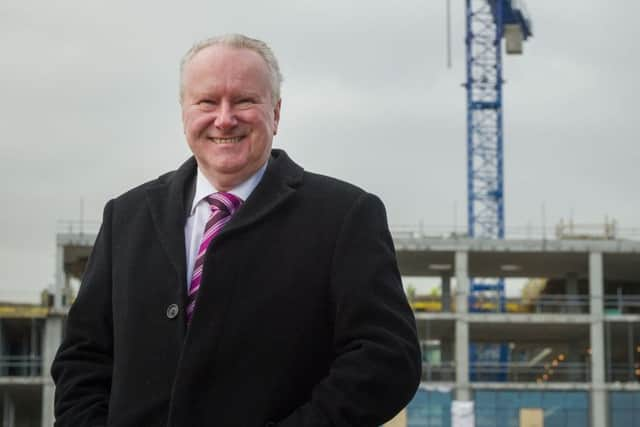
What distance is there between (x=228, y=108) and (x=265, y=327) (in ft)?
2.28

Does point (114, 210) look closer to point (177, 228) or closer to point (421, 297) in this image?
point (177, 228)

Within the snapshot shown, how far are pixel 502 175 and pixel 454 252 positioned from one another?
85.1 ft

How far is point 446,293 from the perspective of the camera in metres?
70.8

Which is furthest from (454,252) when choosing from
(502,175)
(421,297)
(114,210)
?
(114,210)

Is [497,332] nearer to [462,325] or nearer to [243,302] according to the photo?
[462,325]

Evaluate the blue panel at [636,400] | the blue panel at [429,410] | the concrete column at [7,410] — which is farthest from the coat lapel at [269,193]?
the concrete column at [7,410]

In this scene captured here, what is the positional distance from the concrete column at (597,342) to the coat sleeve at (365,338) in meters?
61.2

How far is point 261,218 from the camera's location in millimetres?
4348

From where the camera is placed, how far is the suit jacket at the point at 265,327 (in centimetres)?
421

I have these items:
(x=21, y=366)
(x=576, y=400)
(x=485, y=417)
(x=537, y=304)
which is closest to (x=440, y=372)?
(x=485, y=417)

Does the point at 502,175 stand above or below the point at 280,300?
above

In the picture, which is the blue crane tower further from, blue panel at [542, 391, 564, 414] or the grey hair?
the grey hair

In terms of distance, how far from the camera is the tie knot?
4.43 m

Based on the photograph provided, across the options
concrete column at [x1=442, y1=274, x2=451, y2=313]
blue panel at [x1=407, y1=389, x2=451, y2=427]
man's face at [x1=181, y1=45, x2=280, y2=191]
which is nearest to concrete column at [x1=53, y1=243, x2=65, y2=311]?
blue panel at [x1=407, y1=389, x2=451, y2=427]
